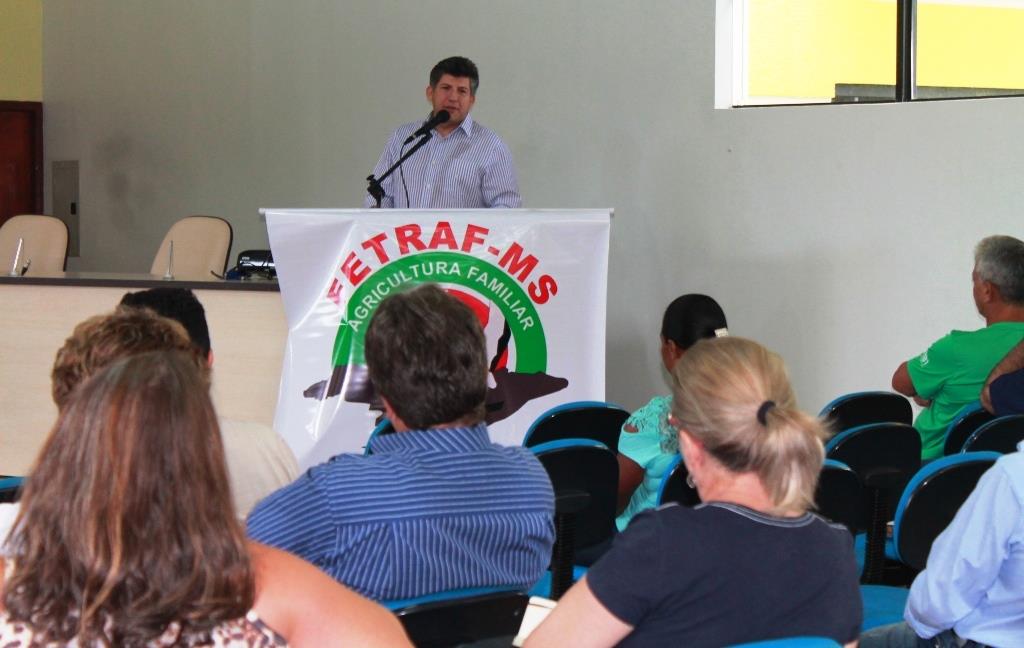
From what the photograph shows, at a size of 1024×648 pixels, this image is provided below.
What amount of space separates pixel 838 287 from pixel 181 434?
4432mm

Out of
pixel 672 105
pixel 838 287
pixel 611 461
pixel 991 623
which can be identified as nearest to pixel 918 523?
pixel 991 623

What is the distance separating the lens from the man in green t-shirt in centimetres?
365

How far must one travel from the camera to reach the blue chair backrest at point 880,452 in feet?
9.55

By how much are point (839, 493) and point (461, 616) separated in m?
1.14

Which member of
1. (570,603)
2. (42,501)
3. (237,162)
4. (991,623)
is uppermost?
(237,162)

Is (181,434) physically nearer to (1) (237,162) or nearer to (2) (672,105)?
(2) (672,105)

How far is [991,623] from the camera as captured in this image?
6.75 feet

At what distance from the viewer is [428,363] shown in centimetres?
198

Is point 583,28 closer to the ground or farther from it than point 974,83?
farther from it

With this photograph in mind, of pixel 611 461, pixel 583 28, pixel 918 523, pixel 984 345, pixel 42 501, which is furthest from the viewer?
pixel 583 28

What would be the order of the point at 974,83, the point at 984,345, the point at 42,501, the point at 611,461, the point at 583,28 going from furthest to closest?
the point at 583,28 → the point at 974,83 → the point at 984,345 → the point at 611,461 → the point at 42,501

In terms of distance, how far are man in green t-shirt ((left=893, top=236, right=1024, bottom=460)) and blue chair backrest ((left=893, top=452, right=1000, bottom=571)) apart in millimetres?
1235

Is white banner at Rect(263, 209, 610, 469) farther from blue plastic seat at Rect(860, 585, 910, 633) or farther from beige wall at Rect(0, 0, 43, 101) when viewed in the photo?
beige wall at Rect(0, 0, 43, 101)

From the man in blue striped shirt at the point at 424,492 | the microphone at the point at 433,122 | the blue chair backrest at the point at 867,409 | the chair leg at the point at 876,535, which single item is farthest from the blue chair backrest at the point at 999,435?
the microphone at the point at 433,122
